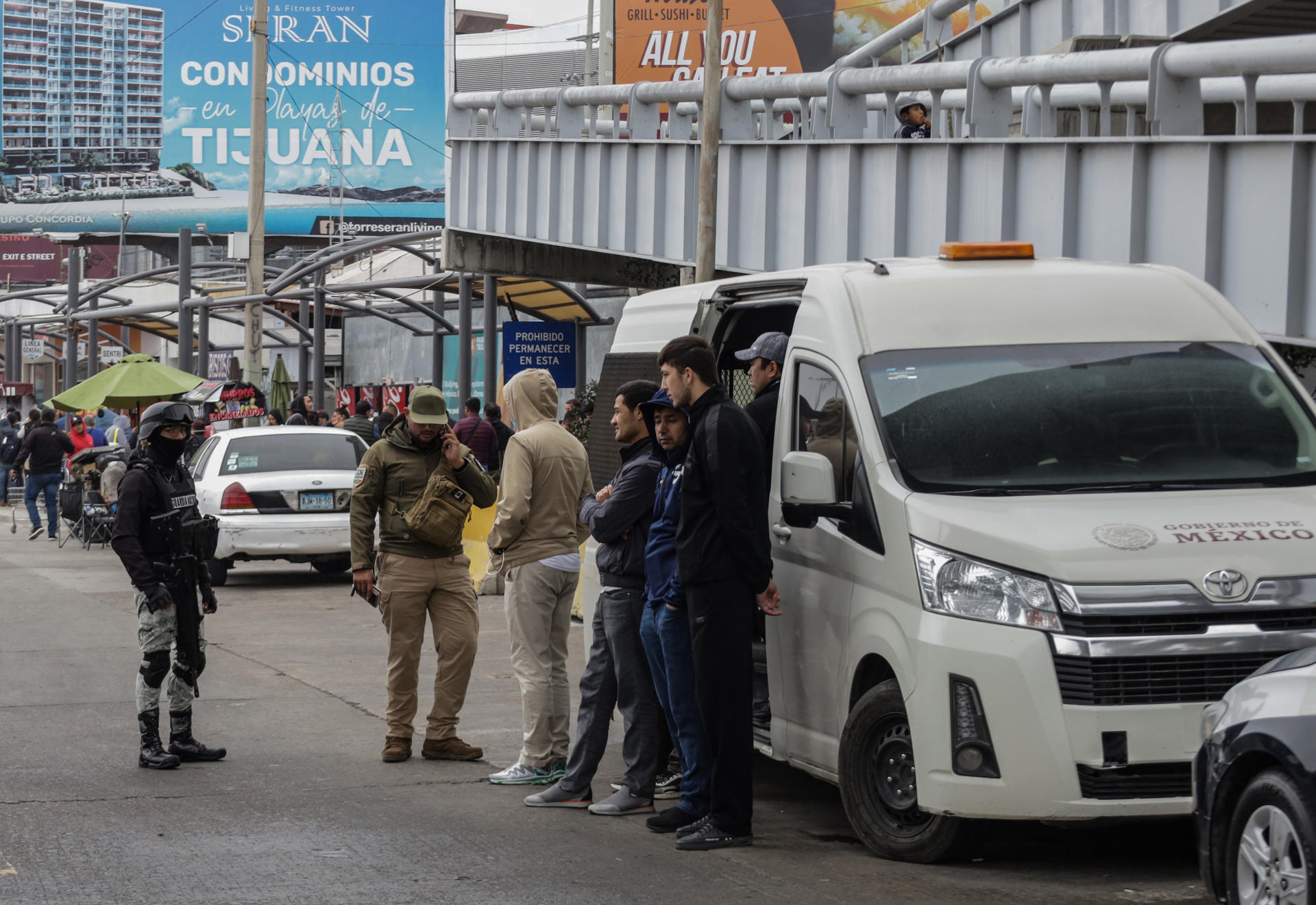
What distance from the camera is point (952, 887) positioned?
21.2 ft

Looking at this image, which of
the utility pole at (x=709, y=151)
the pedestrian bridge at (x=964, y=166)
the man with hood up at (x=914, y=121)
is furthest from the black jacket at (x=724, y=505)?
the utility pole at (x=709, y=151)

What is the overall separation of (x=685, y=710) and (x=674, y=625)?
35cm

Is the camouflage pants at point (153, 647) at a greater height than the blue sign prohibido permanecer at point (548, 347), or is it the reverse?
the blue sign prohibido permanecer at point (548, 347)

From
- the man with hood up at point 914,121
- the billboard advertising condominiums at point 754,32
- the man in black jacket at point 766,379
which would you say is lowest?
the man in black jacket at point 766,379

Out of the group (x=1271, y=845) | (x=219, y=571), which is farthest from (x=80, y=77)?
(x=1271, y=845)

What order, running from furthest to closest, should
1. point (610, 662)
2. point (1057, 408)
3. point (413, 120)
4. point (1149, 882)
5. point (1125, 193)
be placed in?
point (413, 120) < point (1125, 193) < point (610, 662) < point (1057, 408) < point (1149, 882)

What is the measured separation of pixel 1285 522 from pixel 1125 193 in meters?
6.72

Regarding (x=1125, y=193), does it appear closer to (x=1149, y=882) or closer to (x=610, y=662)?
(x=610, y=662)

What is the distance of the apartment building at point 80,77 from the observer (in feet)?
303

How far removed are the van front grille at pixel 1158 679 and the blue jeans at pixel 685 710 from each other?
173 cm

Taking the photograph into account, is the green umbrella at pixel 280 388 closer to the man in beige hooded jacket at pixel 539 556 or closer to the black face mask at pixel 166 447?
the black face mask at pixel 166 447

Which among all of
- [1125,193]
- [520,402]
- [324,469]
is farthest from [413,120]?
[520,402]

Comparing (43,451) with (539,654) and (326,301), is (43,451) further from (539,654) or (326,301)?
(539,654)

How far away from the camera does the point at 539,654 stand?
8.59 m
